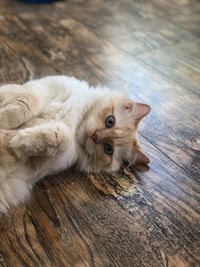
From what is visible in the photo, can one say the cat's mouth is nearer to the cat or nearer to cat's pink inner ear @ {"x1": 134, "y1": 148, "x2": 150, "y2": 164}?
the cat

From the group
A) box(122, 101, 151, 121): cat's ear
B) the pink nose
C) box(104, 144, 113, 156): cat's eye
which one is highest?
box(122, 101, 151, 121): cat's ear

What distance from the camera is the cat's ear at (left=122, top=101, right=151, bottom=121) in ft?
4.90

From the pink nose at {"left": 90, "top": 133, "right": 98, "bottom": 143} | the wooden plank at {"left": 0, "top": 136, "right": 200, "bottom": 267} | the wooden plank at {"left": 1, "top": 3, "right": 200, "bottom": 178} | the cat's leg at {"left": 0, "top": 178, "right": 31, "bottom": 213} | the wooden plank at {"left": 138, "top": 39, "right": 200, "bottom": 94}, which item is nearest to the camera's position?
the wooden plank at {"left": 0, "top": 136, "right": 200, "bottom": 267}

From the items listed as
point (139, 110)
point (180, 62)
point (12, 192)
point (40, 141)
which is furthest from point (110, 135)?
point (180, 62)

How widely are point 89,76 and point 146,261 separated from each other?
4.09 ft

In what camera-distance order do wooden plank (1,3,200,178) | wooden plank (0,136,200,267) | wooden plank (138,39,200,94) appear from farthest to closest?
wooden plank (138,39,200,94)
wooden plank (1,3,200,178)
wooden plank (0,136,200,267)

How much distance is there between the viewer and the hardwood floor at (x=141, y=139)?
121cm

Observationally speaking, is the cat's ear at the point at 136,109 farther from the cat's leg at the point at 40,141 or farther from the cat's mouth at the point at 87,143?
the cat's leg at the point at 40,141

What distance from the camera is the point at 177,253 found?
3.98 feet

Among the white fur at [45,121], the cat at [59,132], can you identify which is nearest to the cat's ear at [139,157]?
the cat at [59,132]

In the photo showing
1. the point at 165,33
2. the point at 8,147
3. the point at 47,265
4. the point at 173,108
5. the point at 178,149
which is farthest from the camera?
the point at 165,33

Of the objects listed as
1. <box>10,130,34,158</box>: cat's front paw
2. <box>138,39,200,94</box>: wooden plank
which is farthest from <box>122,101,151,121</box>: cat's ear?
<box>138,39,200,94</box>: wooden plank

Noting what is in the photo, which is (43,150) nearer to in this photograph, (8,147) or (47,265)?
(8,147)

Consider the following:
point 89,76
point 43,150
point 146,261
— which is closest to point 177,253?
point 146,261
